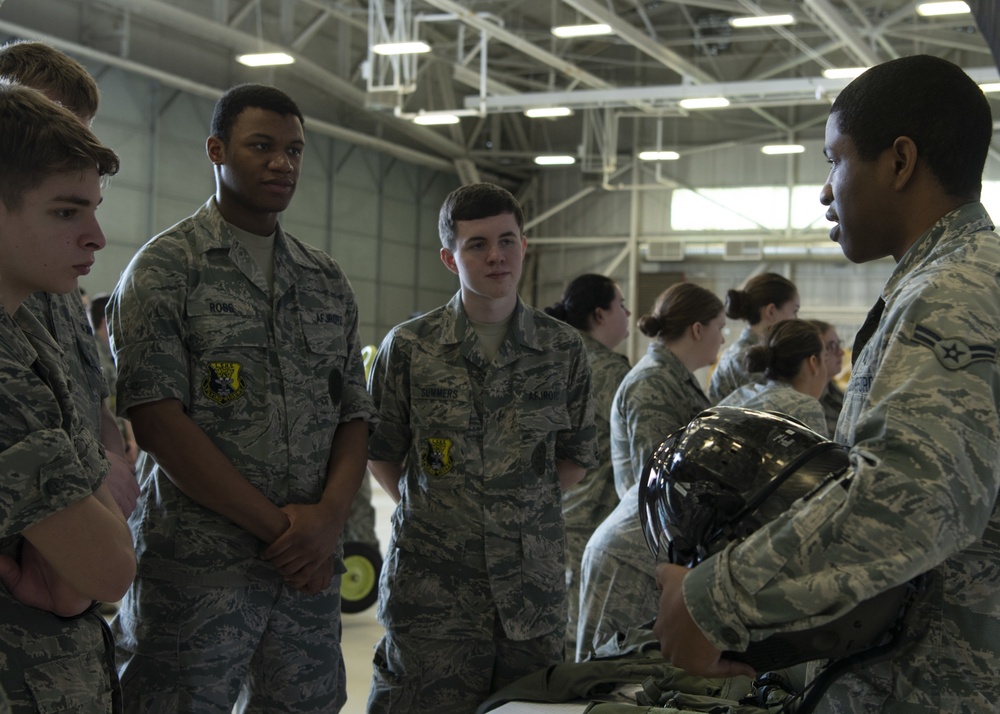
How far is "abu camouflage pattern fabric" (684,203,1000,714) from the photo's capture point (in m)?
1.29

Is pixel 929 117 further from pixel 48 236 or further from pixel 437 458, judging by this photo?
pixel 437 458

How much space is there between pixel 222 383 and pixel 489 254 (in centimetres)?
78

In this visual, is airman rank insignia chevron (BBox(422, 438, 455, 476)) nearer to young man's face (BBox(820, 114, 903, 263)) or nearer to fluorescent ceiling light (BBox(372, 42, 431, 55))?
young man's face (BBox(820, 114, 903, 263))

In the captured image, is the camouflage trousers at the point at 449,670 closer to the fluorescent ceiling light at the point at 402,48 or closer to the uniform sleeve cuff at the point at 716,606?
the uniform sleeve cuff at the point at 716,606

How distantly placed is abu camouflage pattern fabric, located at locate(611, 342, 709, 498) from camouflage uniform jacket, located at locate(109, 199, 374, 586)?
1.14 metres

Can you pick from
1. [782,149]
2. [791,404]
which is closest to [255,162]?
[791,404]

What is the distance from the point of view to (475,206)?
282 cm

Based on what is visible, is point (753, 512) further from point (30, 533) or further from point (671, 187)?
point (671, 187)

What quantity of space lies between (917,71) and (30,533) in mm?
1396

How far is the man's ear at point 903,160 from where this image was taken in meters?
1.48

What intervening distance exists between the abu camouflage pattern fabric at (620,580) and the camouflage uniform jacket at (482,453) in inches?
22.0

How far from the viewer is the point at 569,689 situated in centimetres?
236

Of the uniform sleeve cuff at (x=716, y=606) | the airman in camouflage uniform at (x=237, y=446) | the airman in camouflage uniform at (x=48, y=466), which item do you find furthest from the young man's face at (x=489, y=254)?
the uniform sleeve cuff at (x=716, y=606)

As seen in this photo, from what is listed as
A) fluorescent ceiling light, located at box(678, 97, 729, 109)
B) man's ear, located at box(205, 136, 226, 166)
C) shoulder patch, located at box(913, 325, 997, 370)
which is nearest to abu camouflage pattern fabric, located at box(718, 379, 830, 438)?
man's ear, located at box(205, 136, 226, 166)
